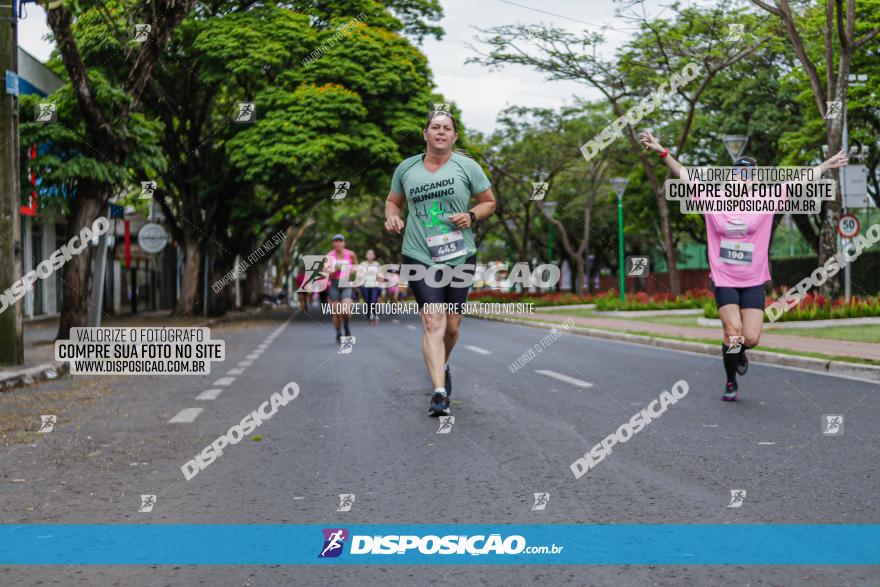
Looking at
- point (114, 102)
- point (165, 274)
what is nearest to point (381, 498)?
point (114, 102)

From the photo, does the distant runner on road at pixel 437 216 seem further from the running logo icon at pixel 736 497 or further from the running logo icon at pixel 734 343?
the running logo icon at pixel 736 497

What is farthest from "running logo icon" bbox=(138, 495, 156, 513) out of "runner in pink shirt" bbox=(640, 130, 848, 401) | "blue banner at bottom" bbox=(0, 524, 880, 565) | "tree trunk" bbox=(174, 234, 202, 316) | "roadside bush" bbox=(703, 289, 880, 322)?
"tree trunk" bbox=(174, 234, 202, 316)

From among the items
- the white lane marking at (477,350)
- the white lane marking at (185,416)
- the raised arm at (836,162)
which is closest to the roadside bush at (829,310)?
the white lane marking at (477,350)

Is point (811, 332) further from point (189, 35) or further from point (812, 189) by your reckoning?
point (189, 35)

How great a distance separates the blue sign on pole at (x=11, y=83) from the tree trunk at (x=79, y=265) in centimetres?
450

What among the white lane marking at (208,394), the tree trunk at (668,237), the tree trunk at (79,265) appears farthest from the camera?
the tree trunk at (668,237)

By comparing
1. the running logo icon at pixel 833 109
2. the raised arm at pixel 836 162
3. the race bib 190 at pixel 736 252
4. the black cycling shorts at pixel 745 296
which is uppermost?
the running logo icon at pixel 833 109

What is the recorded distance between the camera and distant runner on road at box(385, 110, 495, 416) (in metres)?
7.10

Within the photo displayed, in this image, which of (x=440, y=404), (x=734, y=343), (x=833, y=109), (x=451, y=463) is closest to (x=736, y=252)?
(x=734, y=343)

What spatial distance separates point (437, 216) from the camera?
7.13 m

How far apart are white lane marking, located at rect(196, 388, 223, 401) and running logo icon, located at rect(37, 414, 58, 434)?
4.93ft

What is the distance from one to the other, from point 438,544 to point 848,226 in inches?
683

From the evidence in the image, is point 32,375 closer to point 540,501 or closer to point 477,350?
point 477,350

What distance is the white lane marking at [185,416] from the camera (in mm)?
7551
